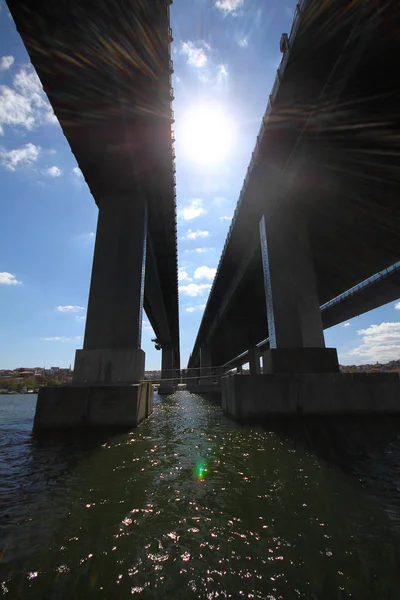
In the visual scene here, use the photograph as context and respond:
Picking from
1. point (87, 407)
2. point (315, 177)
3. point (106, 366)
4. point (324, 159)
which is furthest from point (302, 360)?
point (324, 159)

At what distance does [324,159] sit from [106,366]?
1471cm

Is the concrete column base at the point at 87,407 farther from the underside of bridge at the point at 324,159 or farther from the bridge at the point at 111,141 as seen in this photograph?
the underside of bridge at the point at 324,159

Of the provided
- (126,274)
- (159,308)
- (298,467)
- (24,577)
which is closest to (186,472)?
(298,467)

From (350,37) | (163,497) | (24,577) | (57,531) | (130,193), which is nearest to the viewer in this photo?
(24,577)

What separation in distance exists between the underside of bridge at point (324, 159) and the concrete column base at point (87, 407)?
7.19 metres

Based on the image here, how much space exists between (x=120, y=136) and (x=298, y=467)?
14.3 m

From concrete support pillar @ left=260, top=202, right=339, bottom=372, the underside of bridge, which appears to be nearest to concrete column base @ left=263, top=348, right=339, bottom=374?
concrete support pillar @ left=260, top=202, right=339, bottom=372

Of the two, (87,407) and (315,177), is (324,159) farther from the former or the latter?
(87,407)

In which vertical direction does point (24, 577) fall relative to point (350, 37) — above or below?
below

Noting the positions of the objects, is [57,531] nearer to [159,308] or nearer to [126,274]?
[126,274]

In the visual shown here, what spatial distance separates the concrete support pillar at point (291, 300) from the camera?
35.2ft

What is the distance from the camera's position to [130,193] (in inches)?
536

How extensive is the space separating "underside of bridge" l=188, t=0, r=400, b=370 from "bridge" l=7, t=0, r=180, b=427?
5029mm

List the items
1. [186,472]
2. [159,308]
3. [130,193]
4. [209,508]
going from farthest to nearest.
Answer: [159,308] → [130,193] → [186,472] → [209,508]
